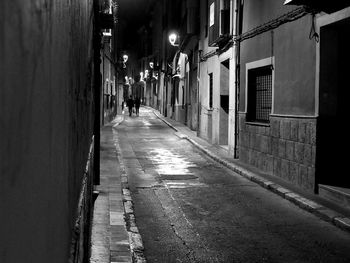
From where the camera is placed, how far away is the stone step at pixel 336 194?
8.76m

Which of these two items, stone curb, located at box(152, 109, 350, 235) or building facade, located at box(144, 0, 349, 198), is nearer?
stone curb, located at box(152, 109, 350, 235)

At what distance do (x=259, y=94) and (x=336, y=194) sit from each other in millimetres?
Result: 5950

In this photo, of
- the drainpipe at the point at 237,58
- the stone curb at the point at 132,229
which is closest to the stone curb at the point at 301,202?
the drainpipe at the point at 237,58

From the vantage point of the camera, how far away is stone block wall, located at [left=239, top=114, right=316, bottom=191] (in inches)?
405

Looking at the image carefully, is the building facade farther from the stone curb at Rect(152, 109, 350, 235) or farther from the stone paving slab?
the stone paving slab

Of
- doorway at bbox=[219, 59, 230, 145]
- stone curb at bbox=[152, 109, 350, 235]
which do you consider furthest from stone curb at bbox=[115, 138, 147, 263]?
doorway at bbox=[219, 59, 230, 145]

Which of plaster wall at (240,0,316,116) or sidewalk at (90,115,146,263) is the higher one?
plaster wall at (240,0,316,116)

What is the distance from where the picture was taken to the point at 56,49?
69.1 inches

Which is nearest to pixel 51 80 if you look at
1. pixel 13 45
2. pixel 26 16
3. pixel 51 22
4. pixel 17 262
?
pixel 51 22

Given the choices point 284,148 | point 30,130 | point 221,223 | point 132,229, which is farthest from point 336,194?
point 30,130

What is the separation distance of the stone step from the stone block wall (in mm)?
414

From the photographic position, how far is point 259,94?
14.6m

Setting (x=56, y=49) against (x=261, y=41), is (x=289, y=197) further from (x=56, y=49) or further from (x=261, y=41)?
(x=56, y=49)

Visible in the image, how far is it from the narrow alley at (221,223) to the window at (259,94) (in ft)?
6.81
